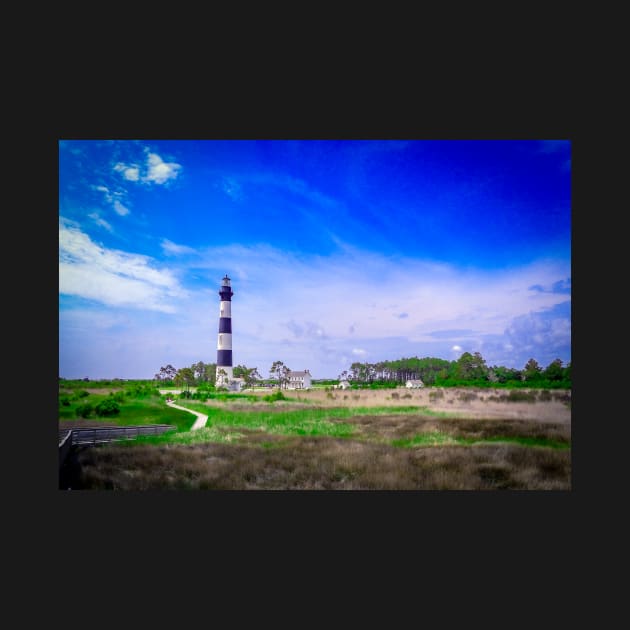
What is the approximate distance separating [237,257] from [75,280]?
11.2 ft

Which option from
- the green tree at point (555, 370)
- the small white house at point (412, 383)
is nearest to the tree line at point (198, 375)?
the small white house at point (412, 383)

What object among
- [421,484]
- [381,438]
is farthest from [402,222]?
[421,484]

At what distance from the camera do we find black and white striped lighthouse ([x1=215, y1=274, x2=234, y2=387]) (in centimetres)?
806

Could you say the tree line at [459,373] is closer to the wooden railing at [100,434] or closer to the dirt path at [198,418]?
the dirt path at [198,418]

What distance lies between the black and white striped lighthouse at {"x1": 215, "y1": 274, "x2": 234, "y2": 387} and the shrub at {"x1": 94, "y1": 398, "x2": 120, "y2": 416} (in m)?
2.14

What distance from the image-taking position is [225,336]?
328 inches

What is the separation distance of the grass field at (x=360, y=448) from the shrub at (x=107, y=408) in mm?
173

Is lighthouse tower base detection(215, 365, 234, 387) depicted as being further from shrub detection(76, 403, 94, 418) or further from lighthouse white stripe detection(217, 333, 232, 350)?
shrub detection(76, 403, 94, 418)

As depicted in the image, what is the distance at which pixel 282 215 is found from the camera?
811 centimetres

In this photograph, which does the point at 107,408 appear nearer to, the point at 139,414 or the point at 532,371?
the point at 139,414

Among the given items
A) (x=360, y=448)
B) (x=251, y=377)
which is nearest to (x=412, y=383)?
(x=360, y=448)

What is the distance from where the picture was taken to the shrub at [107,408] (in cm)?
769

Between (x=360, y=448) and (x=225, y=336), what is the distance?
12.6 ft

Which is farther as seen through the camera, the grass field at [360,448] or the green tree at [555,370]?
the green tree at [555,370]
